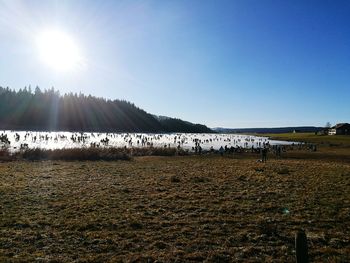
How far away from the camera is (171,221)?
45.5 feet

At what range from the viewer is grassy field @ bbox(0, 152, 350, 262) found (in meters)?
10.3

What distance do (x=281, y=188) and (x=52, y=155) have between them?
3570 centimetres

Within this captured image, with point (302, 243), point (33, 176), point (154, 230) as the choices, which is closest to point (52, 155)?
point (33, 176)

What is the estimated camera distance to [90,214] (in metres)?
15.0

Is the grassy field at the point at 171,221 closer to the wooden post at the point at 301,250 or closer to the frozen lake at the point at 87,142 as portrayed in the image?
the wooden post at the point at 301,250

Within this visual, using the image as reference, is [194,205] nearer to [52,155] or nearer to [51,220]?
[51,220]

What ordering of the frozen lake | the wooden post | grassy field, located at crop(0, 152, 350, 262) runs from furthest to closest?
the frozen lake < grassy field, located at crop(0, 152, 350, 262) < the wooden post

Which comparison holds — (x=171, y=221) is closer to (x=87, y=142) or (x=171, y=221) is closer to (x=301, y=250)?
(x=301, y=250)

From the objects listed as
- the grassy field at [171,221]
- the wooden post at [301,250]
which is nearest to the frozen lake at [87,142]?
the grassy field at [171,221]

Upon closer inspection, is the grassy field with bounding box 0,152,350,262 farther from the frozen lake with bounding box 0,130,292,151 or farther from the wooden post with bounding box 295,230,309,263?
the frozen lake with bounding box 0,130,292,151

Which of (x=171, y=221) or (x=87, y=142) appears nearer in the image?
(x=171, y=221)

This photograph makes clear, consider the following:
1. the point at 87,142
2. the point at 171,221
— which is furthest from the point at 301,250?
the point at 87,142

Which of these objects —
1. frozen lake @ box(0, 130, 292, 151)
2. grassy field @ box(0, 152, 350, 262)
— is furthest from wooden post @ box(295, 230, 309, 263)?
frozen lake @ box(0, 130, 292, 151)

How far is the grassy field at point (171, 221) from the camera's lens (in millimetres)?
10289
